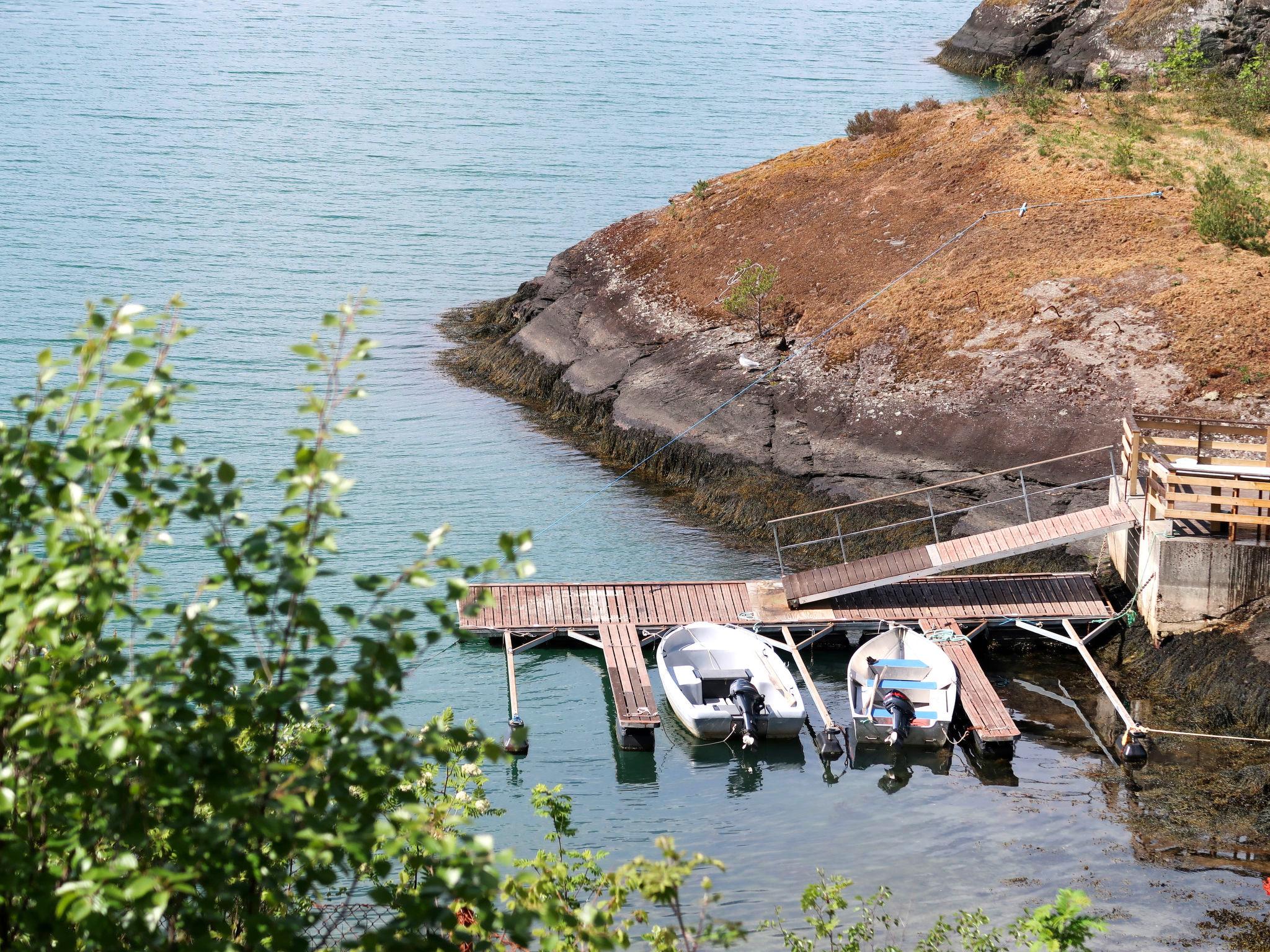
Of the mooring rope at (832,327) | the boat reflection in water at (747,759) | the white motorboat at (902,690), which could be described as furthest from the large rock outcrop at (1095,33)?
the boat reflection in water at (747,759)

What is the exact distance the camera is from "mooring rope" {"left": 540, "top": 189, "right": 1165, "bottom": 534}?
35406 mm

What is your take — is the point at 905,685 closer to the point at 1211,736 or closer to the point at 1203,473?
the point at 1211,736

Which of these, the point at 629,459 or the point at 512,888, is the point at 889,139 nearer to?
the point at 629,459

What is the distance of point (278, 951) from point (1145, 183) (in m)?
39.5

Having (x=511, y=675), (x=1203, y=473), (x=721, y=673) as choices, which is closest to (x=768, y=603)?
(x=721, y=673)

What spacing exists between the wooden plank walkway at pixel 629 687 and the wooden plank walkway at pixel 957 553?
11.9 feet

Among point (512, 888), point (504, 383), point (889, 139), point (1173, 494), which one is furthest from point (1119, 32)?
point (512, 888)

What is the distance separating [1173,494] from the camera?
24750mm

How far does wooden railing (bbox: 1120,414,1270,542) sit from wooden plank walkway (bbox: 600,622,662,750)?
1002 centimetres

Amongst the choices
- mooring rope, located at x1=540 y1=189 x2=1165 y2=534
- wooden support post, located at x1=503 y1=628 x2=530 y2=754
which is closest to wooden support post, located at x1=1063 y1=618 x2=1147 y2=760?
wooden support post, located at x1=503 y1=628 x2=530 y2=754

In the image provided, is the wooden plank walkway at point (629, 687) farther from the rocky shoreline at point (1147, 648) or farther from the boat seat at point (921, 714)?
the rocky shoreline at point (1147, 648)

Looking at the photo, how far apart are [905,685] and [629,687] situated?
5.04 m

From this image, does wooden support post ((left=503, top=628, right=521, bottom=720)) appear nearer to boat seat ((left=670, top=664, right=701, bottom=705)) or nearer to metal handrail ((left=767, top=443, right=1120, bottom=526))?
boat seat ((left=670, top=664, right=701, bottom=705))

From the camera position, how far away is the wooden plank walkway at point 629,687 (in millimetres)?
23297
